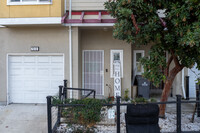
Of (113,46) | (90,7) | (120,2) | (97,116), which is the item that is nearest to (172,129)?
(97,116)

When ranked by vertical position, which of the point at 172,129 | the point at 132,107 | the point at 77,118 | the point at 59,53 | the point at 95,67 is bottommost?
the point at 172,129

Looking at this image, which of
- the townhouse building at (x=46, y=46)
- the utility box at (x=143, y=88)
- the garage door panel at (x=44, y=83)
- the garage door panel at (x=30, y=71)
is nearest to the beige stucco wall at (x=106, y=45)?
the townhouse building at (x=46, y=46)

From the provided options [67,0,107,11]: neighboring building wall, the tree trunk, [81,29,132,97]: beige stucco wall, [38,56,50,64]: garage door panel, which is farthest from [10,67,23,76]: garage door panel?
the tree trunk

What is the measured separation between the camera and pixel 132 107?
455 centimetres

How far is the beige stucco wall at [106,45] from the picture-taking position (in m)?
8.75

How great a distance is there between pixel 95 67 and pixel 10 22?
13.9 feet

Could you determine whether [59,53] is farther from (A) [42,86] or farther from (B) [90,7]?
(B) [90,7]

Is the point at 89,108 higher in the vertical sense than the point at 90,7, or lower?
lower

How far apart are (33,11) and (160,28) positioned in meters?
5.13

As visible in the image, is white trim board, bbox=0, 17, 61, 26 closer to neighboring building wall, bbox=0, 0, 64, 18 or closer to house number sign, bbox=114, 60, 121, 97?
neighboring building wall, bbox=0, 0, 64, 18

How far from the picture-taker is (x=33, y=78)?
27.0 feet

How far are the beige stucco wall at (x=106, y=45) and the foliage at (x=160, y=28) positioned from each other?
3408 mm

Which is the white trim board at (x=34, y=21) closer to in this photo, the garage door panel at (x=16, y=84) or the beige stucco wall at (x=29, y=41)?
the beige stucco wall at (x=29, y=41)

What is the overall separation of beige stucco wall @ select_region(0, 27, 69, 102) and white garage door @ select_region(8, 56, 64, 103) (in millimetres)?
284
